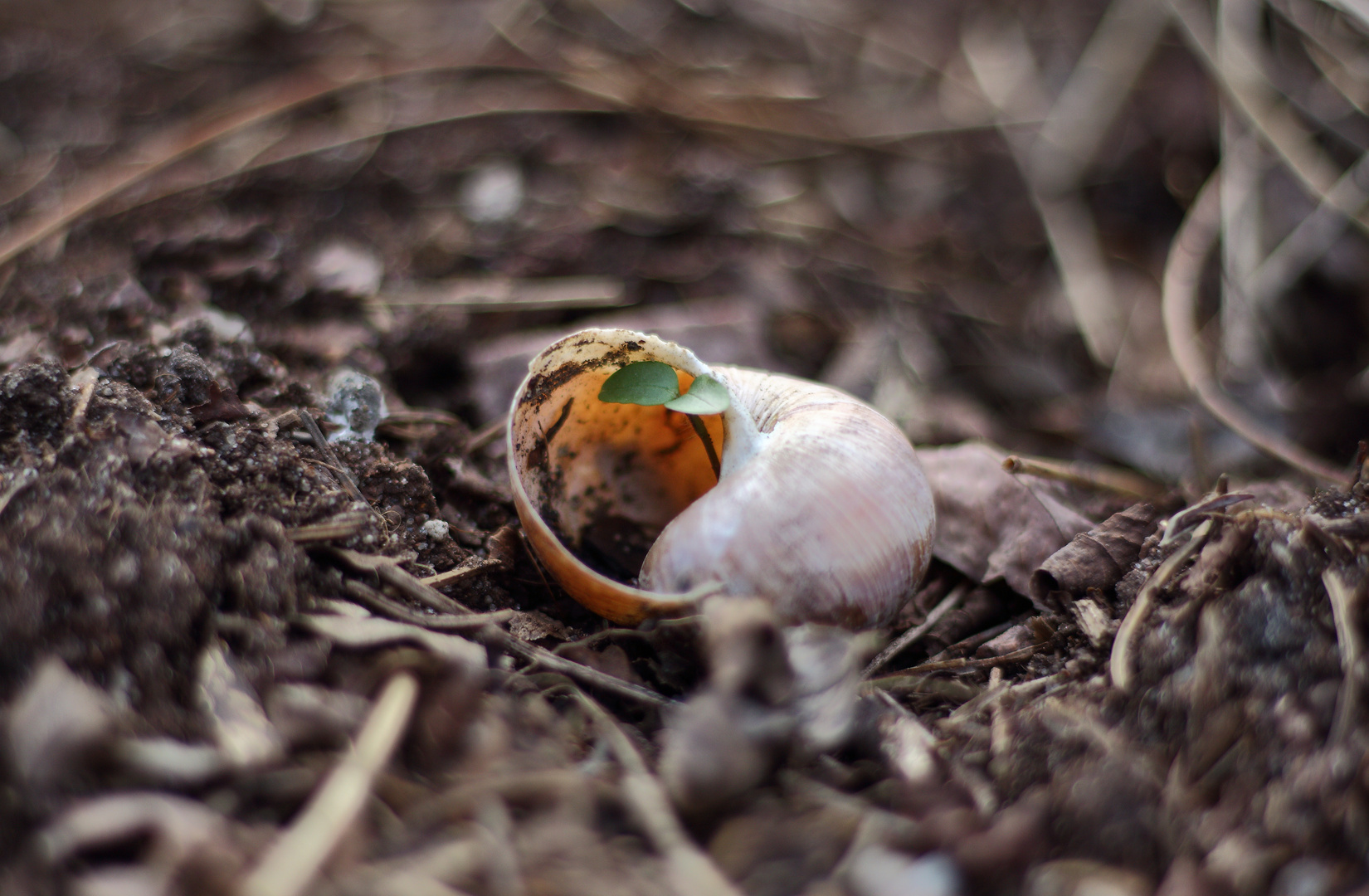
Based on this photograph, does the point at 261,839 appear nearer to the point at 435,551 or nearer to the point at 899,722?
the point at 435,551

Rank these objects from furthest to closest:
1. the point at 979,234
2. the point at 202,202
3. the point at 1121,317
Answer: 1. the point at 979,234
2. the point at 1121,317
3. the point at 202,202

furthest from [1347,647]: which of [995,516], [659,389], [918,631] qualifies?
[659,389]

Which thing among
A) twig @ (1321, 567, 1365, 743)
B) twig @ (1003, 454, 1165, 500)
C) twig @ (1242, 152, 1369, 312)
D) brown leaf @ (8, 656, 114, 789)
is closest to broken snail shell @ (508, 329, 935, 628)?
twig @ (1003, 454, 1165, 500)

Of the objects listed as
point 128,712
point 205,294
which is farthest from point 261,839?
point 205,294

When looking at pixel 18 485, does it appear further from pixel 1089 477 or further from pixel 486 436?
pixel 1089 477

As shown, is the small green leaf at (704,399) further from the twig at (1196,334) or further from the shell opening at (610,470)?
the twig at (1196,334)

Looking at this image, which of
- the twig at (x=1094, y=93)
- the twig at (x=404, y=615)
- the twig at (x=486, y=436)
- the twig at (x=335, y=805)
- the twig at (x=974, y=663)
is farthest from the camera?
the twig at (x=1094, y=93)

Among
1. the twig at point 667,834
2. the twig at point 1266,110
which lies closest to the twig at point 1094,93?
the twig at point 1266,110

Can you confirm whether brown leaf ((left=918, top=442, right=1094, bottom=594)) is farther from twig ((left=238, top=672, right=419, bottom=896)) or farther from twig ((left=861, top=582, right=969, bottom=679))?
twig ((left=238, top=672, right=419, bottom=896))
